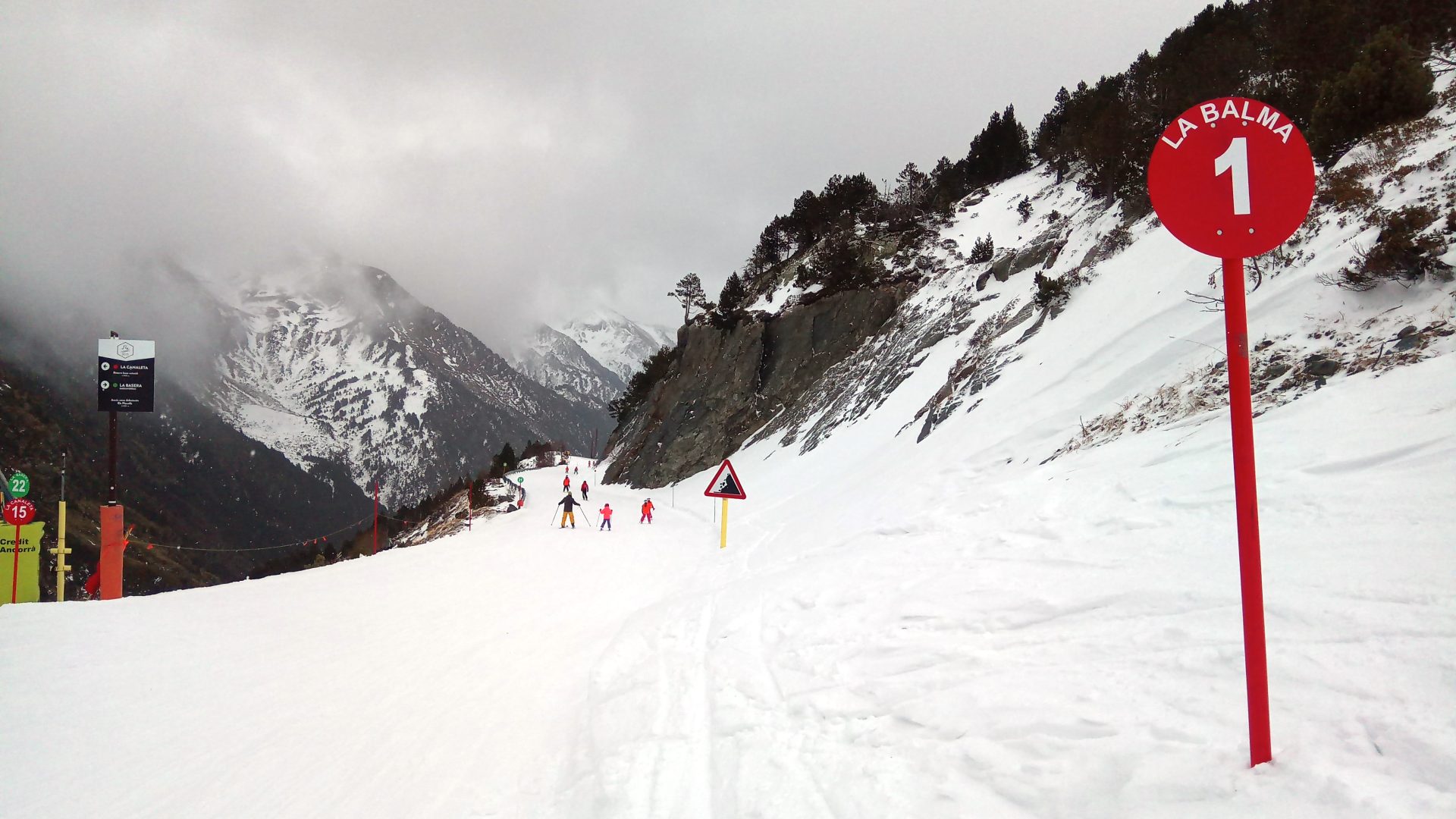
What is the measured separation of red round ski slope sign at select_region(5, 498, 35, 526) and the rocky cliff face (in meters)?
30.2

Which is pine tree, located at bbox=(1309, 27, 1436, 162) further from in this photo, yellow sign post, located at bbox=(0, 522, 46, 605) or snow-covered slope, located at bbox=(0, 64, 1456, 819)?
yellow sign post, located at bbox=(0, 522, 46, 605)

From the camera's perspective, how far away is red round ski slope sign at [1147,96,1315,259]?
269cm

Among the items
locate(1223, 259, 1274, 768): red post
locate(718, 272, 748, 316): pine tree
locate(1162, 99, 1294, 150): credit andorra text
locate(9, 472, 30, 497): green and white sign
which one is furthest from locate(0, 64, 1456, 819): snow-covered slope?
locate(718, 272, 748, 316): pine tree

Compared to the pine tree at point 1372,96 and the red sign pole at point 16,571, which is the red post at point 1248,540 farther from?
the red sign pole at point 16,571

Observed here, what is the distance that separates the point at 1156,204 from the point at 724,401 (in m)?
39.4

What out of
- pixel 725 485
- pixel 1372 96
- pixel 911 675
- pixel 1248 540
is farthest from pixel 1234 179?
pixel 1372 96

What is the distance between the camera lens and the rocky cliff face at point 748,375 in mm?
38156

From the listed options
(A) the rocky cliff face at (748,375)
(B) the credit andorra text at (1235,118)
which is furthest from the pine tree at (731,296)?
(B) the credit andorra text at (1235,118)

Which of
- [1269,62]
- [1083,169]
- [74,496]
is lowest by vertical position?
[74,496]

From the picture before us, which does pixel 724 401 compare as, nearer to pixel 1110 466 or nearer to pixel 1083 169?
pixel 1083 169

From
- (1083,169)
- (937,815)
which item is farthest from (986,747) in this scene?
(1083,169)

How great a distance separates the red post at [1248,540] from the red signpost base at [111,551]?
17.7 m

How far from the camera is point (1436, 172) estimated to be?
8.30 meters

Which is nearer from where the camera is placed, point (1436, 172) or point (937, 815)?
point (937, 815)
